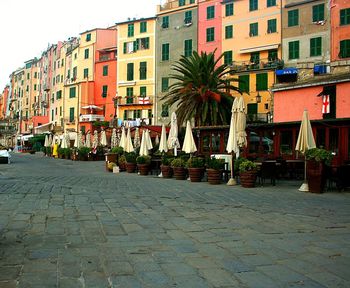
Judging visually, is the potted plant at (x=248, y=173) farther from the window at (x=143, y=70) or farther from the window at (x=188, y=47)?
the window at (x=143, y=70)

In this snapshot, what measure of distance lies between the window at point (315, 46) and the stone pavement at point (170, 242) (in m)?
29.0

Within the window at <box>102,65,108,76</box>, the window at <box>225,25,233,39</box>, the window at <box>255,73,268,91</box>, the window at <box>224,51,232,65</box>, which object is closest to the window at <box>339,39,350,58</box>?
the window at <box>255,73,268,91</box>

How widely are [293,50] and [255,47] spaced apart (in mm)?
3967

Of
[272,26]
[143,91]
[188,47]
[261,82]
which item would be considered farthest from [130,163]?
[143,91]

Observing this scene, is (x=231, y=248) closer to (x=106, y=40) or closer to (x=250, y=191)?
(x=250, y=191)

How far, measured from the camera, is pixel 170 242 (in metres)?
5.10

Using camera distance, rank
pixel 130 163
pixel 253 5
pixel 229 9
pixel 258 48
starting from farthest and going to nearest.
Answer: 1. pixel 229 9
2. pixel 253 5
3. pixel 258 48
4. pixel 130 163

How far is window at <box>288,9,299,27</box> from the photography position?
36344 mm

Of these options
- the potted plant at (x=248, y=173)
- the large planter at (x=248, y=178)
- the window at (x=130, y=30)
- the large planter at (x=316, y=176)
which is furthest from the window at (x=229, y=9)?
the large planter at (x=316, y=176)

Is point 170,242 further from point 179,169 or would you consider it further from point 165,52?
point 165,52

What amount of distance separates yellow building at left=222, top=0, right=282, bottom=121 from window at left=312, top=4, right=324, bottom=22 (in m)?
3.37

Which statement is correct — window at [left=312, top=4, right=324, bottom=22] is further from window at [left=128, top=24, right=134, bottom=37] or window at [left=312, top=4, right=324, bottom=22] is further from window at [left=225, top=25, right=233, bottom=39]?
window at [left=128, top=24, right=134, bottom=37]

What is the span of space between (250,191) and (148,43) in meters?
39.8

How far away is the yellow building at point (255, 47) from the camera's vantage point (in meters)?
37.6
